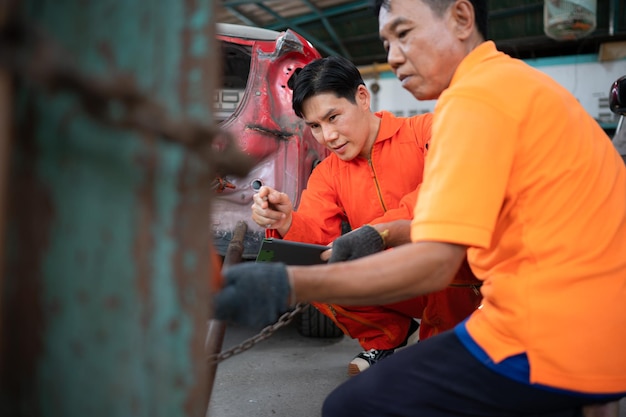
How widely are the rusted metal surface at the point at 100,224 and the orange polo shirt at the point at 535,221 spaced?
0.58 m

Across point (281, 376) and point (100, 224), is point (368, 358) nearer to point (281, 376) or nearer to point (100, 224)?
point (281, 376)

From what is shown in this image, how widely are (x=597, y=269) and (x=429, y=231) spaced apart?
1.30 feet

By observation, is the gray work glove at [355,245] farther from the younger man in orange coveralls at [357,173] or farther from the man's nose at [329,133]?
the man's nose at [329,133]

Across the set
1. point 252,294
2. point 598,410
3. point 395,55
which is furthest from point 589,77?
point 252,294

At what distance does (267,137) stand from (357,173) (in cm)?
79

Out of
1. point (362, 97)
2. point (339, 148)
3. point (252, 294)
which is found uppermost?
point (362, 97)

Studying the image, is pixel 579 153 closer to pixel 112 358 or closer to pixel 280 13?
pixel 112 358

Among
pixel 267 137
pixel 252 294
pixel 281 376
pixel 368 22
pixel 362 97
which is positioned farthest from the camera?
pixel 368 22

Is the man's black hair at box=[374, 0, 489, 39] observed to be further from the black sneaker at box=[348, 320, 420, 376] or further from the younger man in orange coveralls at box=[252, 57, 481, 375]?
the black sneaker at box=[348, 320, 420, 376]

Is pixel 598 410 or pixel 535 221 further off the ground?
pixel 535 221

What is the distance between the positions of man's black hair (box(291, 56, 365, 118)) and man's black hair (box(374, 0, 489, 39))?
960 millimetres

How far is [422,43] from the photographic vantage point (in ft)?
4.49

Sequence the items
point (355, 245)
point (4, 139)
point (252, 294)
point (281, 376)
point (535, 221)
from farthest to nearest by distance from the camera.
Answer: point (281, 376) → point (355, 245) → point (535, 221) → point (252, 294) → point (4, 139)

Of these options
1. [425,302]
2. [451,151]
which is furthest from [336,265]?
[425,302]
